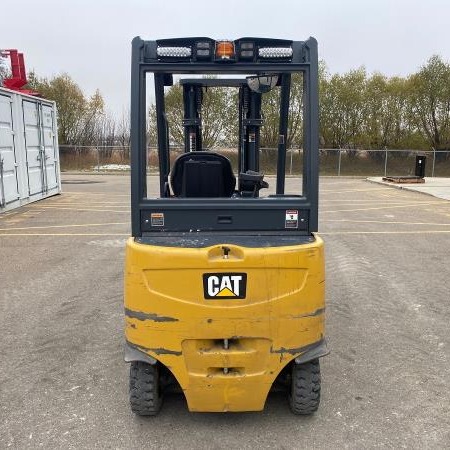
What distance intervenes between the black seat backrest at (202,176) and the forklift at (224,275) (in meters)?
0.33

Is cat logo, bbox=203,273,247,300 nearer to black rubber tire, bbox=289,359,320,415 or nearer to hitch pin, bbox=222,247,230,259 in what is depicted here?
hitch pin, bbox=222,247,230,259

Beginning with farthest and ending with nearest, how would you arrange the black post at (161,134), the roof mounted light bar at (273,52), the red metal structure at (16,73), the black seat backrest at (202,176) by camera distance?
the red metal structure at (16,73), the black post at (161,134), the black seat backrest at (202,176), the roof mounted light bar at (273,52)

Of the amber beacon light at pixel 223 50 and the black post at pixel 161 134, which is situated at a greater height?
the amber beacon light at pixel 223 50

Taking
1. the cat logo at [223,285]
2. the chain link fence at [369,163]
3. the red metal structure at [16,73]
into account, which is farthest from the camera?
the chain link fence at [369,163]

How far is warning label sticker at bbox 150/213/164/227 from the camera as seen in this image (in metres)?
3.21

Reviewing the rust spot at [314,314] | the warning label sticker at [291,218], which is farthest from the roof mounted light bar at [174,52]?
the rust spot at [314,314]

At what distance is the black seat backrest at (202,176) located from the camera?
3506mm

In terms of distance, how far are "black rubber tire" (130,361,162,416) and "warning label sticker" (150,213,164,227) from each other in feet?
3.00

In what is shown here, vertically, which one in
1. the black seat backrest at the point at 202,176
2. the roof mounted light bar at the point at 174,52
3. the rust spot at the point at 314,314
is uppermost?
the roof mounted light bar at the point at 174,52

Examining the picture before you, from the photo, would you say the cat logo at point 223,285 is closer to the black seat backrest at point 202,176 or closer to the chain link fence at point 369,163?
the black seat backrest at point 202,176

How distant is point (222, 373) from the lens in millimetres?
3082

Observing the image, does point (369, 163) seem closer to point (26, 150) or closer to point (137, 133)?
point (26, 150)

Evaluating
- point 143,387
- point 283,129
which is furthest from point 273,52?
point 143,387

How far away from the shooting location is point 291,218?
3.22 m
